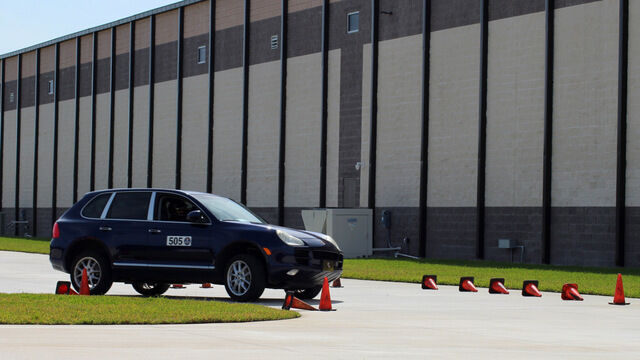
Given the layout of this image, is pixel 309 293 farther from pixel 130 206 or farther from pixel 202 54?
pixel 202 54

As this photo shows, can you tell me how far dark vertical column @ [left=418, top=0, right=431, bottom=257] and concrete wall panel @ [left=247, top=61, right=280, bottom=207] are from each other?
7912mm

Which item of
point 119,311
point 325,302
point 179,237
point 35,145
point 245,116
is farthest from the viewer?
point 35,145

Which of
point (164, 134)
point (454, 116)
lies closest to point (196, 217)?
point (454, 116)

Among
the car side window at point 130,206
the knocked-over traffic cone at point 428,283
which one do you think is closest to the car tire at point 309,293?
the car side window at point 130,206

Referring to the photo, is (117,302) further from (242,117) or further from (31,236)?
(31,236)

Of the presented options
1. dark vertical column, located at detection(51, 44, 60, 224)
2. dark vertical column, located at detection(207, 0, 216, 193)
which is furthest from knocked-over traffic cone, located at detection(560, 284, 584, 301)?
dark vertical column, located at detection(51, 44, 60, 224)

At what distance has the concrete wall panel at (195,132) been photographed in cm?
4412

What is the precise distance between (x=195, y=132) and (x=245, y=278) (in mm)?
29725

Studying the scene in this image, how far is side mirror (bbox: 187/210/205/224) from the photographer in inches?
620

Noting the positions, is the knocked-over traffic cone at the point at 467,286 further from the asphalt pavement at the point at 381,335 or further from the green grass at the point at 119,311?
the green grass at the point at 119,311

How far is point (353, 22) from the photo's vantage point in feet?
123

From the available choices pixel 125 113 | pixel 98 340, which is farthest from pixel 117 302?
pixel 125 113

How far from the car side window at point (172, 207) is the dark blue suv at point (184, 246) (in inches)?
0.6

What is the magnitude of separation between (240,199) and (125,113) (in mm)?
10408
